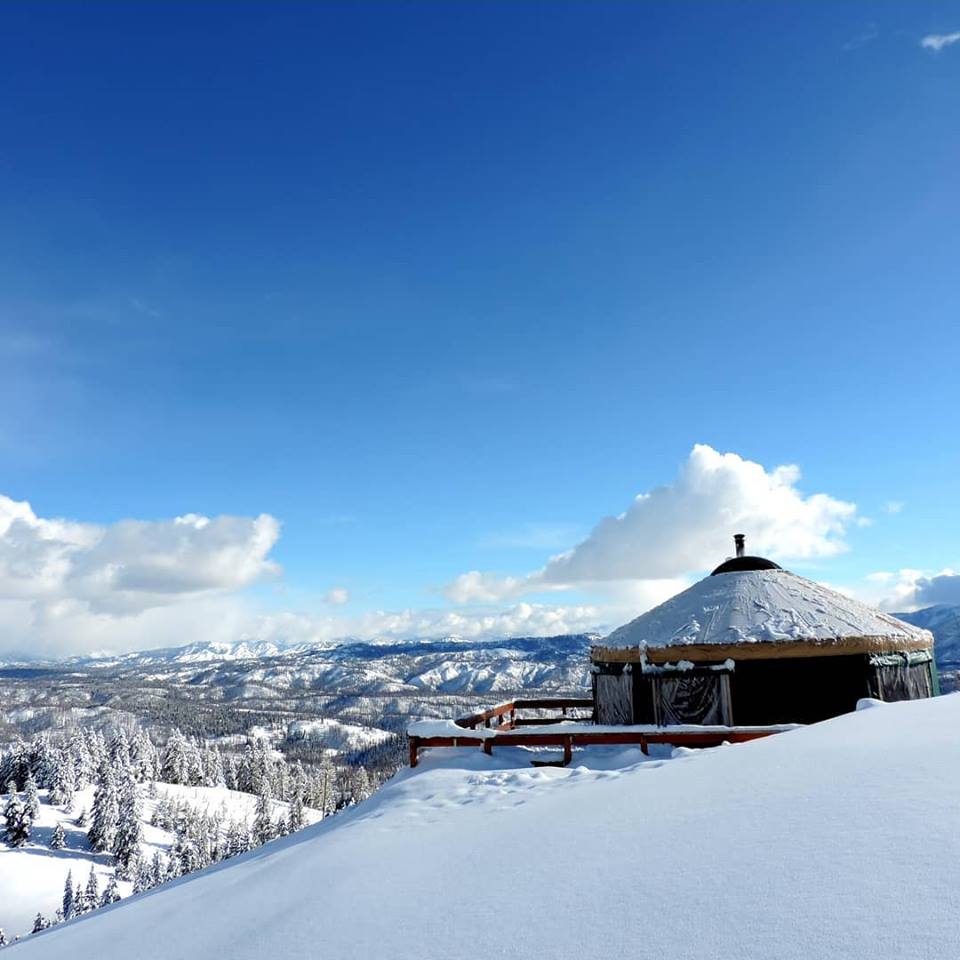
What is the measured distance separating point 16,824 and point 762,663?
74711 millimetres

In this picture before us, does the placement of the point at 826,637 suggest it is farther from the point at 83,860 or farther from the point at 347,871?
the point at 83,860

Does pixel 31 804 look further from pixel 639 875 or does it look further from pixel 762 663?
pixel 639 875

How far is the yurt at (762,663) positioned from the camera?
46.9 feet

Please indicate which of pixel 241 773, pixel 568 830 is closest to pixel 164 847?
pixel 241 773

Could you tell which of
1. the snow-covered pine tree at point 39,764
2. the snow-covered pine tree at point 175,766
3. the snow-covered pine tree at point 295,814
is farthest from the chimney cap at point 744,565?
the snow-covered pine tree at point 175,766

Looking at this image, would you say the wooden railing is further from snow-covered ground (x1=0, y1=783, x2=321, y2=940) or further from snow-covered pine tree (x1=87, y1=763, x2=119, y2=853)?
snow-covered pine tree (x1=87, y1=763, x2=119, y2=853)

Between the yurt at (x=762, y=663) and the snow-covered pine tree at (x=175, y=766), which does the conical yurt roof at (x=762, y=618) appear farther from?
the snow-covered pine tree at (x=175, y=766)

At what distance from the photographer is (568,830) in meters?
6.27

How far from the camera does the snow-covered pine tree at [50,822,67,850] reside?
6462 cm

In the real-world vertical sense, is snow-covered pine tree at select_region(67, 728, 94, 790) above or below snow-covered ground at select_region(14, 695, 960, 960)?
below

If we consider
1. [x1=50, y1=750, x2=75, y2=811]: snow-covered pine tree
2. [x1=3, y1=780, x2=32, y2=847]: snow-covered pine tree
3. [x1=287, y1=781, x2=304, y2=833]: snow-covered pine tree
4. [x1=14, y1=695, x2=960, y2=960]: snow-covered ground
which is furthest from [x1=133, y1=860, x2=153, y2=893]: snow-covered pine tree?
[x1=14, y1=695, x2=960, y2=960]: snow-covered ground

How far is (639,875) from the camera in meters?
4.71

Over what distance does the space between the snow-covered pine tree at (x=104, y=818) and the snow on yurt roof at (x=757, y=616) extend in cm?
6890

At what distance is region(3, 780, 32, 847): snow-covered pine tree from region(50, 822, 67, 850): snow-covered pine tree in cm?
226
